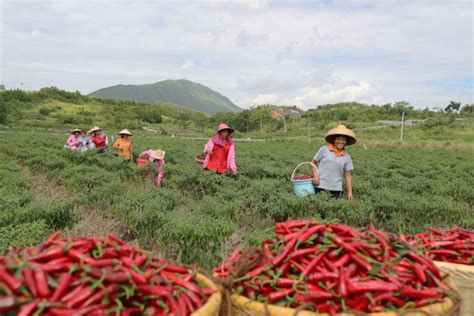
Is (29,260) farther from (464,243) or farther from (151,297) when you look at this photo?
(464,243)

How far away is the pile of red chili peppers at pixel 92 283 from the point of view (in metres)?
2.12

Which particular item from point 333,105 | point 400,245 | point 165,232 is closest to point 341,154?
point 165,232

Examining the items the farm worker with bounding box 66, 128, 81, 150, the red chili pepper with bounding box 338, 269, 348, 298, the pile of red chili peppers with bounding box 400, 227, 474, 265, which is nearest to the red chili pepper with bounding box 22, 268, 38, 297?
the red chili pepper with bounding box 338, 269, 348, 298

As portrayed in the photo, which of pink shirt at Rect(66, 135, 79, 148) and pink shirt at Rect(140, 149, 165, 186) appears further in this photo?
pink shirt at Rect(66, 135, 79, 148)

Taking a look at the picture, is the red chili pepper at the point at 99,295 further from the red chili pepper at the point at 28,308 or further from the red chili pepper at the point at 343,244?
the red chili pepper at the point at 343,244

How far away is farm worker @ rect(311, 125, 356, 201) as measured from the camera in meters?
6.85

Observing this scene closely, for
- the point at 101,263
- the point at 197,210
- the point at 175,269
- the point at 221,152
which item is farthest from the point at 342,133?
the point at 101,263

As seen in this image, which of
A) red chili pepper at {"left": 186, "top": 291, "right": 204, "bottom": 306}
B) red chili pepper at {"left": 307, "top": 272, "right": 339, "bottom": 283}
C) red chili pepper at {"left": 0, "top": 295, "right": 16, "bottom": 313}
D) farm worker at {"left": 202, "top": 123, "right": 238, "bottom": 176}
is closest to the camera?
red chili pepper at {"left": 0, "top": 295, "right": 16, "bottom": 313}

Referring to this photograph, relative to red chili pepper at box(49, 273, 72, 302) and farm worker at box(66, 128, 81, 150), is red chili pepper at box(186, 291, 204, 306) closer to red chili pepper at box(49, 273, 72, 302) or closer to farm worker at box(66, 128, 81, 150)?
red chili pepper at box(49, 273, 72, 302)

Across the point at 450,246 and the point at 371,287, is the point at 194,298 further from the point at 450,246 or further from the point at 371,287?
the point at 450,246

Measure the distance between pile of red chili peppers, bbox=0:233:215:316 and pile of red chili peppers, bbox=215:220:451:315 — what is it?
0.43m

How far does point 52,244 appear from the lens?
265 cm

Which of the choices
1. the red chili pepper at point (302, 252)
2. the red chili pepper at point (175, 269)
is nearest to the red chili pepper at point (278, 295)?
the red chili pepper at point (302, 252)

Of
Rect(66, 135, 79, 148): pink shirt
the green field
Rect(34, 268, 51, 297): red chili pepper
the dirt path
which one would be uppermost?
Rect(66, 135, 79, 148): pink shirt
